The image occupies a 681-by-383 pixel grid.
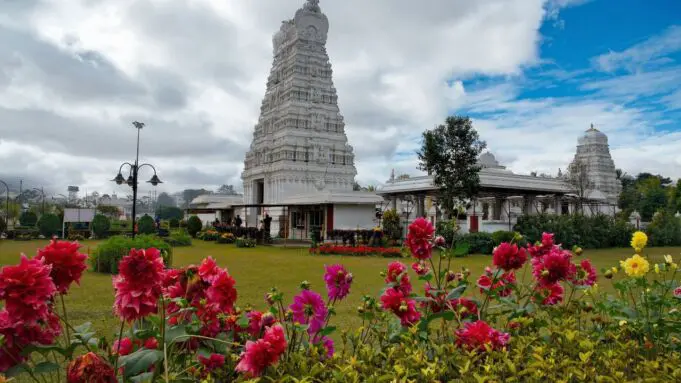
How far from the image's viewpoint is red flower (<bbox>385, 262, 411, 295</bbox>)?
2945 mm

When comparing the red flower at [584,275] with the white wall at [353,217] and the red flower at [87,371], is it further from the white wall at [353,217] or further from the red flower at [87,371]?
the white wall at [353,217]

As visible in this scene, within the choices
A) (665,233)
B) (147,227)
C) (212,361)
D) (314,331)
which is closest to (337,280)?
(314,331)

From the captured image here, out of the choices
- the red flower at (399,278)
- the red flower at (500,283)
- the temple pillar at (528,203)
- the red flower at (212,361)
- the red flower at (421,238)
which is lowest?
the red flower at (212,361)

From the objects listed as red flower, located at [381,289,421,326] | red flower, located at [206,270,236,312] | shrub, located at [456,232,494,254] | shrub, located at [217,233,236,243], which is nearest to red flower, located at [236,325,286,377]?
red flower, located at [206,270,236,312]

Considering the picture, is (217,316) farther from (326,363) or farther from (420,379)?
(420,379)

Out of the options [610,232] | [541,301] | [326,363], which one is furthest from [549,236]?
[610,232]

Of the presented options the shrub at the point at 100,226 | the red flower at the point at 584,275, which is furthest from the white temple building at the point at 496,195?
the red flower at the point at 584,275

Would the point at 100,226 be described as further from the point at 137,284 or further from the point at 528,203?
the point at 137,284

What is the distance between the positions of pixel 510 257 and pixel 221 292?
182 cm

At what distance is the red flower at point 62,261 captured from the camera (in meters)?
2.12

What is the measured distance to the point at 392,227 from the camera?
23.4 metres

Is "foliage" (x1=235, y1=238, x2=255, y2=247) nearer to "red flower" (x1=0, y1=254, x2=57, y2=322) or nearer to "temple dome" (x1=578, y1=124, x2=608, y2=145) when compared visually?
"red flower" (x1=0, y1=254, x2=57, y2=322)

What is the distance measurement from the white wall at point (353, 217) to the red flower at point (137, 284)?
22618 millimetres

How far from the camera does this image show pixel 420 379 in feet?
7.63
